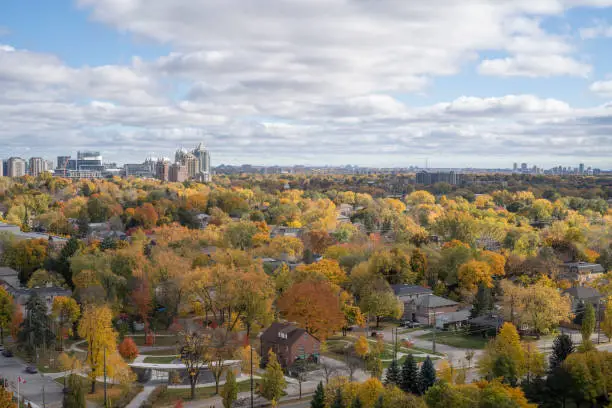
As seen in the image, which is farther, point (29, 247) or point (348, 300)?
point (29, 247)

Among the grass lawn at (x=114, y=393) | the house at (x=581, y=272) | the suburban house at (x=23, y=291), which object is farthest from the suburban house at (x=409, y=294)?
the suburban house at (x=23, y=291)

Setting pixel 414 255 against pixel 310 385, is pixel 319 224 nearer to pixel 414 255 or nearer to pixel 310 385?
pixel 414 255

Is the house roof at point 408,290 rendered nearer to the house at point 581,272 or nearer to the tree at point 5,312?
the house at point 581,272

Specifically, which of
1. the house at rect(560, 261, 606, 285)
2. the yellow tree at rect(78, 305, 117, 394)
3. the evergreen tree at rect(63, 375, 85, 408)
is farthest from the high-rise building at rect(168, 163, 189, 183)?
the evergreen tree at rect(63, 375, 85, 408)

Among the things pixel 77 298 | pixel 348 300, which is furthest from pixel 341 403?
pixel 77 298

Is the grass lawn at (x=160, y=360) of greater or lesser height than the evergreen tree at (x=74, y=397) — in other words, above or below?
below

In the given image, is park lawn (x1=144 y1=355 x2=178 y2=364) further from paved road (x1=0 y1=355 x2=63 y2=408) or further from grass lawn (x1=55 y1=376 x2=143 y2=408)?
paved road (x1=0 y1=355 x2=63 y2=408)

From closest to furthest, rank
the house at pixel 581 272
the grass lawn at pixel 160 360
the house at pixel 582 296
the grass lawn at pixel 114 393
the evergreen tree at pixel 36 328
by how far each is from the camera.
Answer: the grass lawn at pixel 114 393, the grass lawn at pixel 160 360, the evergreen tree at pixel 36 328, the house at pixel 582 296, the house at pixel 581 272

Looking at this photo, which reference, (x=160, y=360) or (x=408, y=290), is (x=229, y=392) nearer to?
(x=160, y=360)
